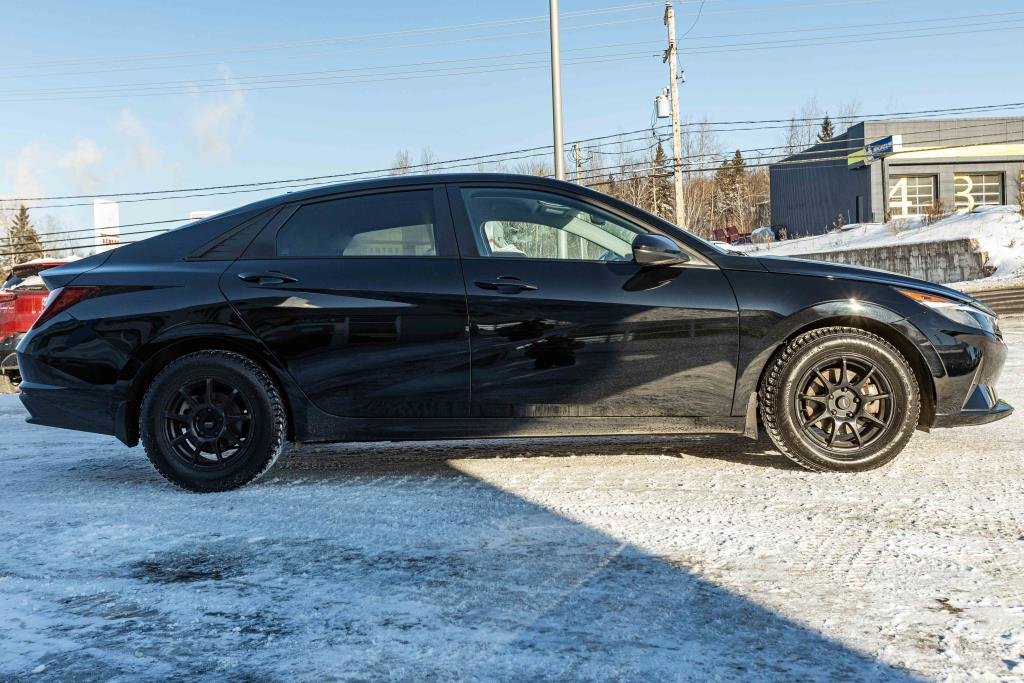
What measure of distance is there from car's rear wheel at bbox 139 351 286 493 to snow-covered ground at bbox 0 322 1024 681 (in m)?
0.15

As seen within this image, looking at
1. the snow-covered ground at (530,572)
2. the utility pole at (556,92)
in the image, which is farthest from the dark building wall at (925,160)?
the snow-covered ground at (530,572)

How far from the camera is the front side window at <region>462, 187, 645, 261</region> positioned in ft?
14.3

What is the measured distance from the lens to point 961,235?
25.5 m

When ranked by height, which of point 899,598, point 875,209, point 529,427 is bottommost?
point 899,598

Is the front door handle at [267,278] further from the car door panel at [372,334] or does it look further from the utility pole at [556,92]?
the utility pole at [556,92]

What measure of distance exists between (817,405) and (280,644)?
296 centimetres

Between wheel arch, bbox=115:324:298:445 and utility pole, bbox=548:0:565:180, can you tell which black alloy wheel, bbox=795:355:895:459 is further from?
utility pole, bbox=548:0:565:180

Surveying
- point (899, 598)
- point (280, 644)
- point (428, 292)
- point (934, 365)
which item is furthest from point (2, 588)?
point (934, 365)

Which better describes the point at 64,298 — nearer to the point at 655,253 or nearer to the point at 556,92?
the point at 655,253

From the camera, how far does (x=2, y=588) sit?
2922 mm

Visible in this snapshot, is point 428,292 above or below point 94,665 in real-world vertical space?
above

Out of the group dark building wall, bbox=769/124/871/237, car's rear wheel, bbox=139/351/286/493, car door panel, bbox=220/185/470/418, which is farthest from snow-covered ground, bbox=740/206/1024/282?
car's rear wheel, bbox=139/351/286/493

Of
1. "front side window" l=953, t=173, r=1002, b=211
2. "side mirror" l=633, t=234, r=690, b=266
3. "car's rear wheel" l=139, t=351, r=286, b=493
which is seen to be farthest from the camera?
"front side window" l=953, t=173, r=1002, b=211

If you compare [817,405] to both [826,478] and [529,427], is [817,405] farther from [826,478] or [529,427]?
[529,427]
